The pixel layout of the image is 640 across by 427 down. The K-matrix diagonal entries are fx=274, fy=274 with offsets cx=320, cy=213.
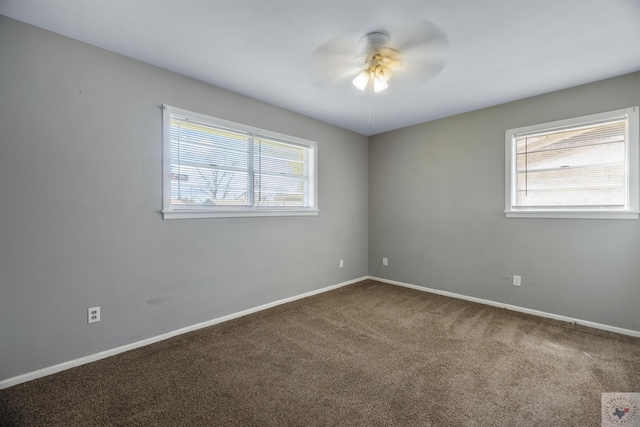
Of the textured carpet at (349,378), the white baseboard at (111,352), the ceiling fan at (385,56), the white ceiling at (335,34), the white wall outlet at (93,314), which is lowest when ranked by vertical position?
the textured carpet at (349,378)

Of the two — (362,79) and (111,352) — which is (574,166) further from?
(111,352)

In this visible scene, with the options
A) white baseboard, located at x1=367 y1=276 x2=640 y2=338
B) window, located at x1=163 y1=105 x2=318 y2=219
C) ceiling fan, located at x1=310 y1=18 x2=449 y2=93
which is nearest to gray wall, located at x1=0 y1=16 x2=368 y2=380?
window, located at x1=163 y1=105 x2=318 y2=219

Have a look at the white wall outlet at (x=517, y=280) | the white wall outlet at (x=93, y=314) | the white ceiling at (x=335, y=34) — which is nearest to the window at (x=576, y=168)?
the white ceiling at (x=335, y=34)

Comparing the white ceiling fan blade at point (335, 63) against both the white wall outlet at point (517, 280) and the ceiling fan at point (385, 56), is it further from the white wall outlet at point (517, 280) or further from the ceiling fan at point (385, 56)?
the white wall outlet at point (517, 280)

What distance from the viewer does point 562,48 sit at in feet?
7.31

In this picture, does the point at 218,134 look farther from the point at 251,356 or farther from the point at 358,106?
the point at 251,356

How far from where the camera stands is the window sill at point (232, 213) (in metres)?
2.63

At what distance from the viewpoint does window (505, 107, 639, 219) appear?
2678 millimetres

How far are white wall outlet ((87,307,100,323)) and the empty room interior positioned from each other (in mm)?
25

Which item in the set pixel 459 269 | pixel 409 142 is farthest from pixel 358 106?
pixel 459 269

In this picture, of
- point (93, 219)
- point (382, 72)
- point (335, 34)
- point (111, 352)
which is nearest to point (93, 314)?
point (111, 352)

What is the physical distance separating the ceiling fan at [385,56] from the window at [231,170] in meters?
1.08

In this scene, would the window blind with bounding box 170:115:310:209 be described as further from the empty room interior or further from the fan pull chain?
the fan pull chain

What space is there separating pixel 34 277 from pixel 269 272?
80.8 inches
